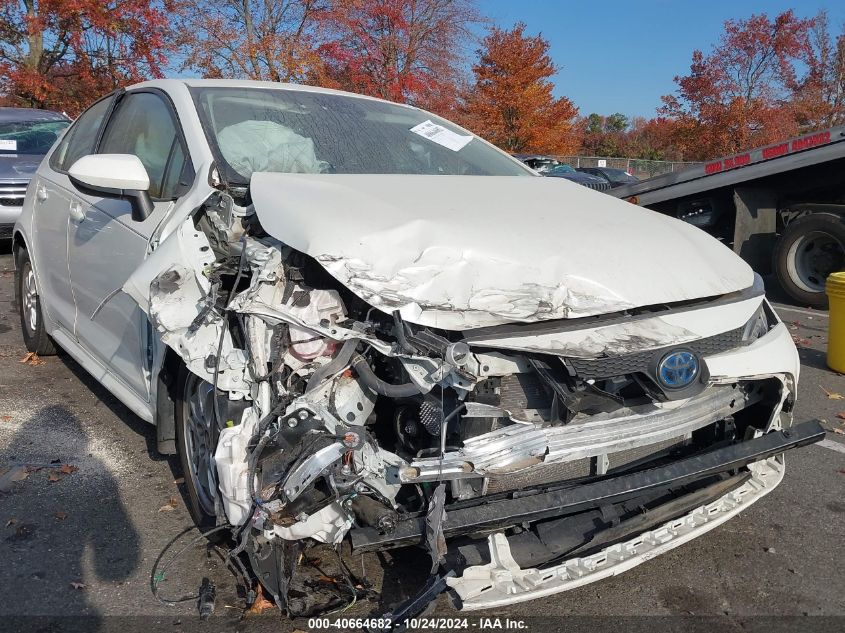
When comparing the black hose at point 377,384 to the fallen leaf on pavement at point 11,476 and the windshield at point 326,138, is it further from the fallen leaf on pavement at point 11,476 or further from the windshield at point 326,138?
the fallen leaf on pavement at point 11,476

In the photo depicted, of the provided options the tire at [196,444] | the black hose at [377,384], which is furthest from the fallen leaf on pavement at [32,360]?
the black hose at [377,384]

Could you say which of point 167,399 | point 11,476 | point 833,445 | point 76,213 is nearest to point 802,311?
point 833,445

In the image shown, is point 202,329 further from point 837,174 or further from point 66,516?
point 837,174

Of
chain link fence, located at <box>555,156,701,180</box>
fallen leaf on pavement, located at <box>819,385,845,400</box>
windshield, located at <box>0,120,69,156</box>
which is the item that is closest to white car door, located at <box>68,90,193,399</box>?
fallen leaf on pavement, located at <box>819,385,845,400</box>

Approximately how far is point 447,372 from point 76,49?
16.3m

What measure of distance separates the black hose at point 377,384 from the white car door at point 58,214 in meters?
2.53

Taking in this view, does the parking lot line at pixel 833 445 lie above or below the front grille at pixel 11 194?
below

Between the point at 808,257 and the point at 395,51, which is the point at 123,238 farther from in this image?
the point at 395,51

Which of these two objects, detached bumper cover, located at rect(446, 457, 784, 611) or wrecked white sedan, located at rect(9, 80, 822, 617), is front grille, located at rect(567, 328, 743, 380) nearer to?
wrecked white sedan, located at rect(9, 80, 822, 617)

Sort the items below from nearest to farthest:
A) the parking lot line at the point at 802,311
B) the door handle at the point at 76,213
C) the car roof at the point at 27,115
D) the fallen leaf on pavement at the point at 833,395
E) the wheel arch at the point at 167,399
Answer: the wheel arch at the point at 167,399
the door handle at the point at 76,213
the fallen leaf on pavement at the point at 833,395
the parking lot line at the point at 802,311
the car roof at the point at 27,115

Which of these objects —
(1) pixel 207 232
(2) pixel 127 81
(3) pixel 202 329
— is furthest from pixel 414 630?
(2) pixel 127 81

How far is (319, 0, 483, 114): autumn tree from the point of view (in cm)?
1825

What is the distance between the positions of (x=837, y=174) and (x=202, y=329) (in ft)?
24.8

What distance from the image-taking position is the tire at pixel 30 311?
5375 millimetres
